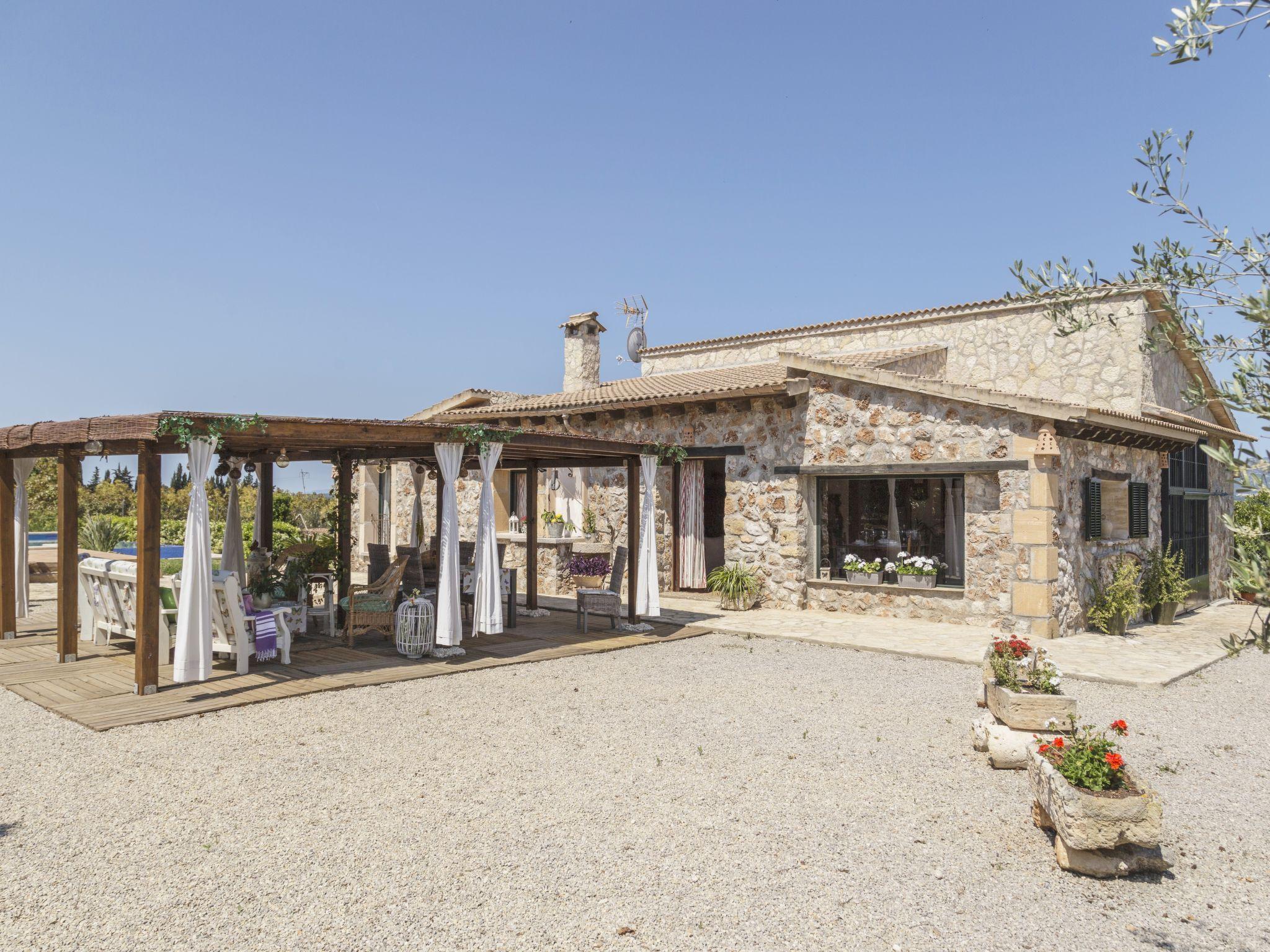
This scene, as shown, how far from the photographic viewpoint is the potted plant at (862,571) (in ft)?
37.7

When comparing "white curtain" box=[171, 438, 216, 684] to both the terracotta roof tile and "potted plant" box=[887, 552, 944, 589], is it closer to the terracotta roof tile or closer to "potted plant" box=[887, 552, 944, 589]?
the terracotta roof tile

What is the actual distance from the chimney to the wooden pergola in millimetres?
6491

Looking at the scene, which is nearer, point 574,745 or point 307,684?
point 574,745

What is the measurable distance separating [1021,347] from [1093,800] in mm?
12655

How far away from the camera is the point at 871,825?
428cm

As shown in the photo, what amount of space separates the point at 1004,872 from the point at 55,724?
621cm

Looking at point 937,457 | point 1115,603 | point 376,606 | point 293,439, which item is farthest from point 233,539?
point 1115,603

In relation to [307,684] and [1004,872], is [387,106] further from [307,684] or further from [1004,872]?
[1004,872]

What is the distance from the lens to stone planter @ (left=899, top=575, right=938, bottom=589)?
11.0 metres

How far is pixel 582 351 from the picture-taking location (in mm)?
17953

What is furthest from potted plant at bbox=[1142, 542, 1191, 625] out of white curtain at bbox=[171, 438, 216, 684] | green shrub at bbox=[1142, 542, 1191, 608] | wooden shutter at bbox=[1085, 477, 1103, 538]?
white curtain at bbox=[171, 438, 216, 684]

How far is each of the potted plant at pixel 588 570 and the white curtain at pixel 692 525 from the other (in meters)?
1.31

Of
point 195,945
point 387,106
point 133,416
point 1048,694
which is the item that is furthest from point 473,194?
point 195,945

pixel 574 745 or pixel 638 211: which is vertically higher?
pixel 638 211
